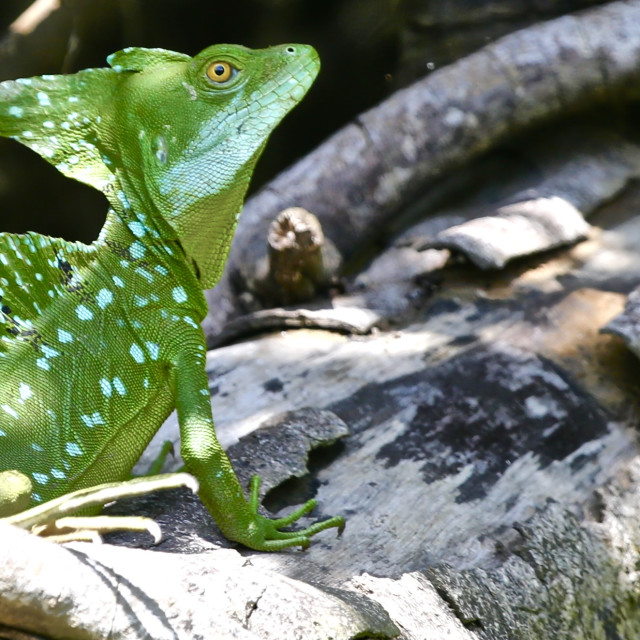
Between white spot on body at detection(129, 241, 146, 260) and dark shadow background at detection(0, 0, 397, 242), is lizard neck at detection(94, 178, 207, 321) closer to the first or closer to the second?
white spot on body at detection(129, 241, 146, 260)

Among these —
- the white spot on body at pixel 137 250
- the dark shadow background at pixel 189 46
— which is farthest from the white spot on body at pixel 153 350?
the dark shadow background at pixel 189 46

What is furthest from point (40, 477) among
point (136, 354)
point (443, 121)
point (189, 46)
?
point (189, 46)

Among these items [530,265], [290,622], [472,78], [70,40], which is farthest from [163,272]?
[70,40]

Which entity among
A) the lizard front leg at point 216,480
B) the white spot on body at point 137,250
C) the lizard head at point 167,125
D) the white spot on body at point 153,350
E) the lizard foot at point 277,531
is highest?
the lizard head at point 167,125

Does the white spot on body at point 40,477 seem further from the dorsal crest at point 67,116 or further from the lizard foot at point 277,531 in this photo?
the dorsal crest at point 67,116

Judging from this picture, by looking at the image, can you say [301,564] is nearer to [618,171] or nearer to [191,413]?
[191,413]

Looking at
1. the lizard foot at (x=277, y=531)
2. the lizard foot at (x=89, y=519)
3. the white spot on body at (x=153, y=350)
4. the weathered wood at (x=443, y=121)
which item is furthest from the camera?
the weathered wood at (x=443, y=121)

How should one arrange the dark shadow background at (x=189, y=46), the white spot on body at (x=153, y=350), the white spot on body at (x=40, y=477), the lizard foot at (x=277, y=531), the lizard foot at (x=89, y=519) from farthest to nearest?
the dark shadow background at (x=189, y=46)
the white spot on body at (x=153, y=350)
the lizard foot at (x=277, y=531)
the white spot on body at (x=40, y=477)
the lizard foot at (x=89, y=519)

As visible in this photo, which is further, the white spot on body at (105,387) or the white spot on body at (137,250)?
the white spot on body at (137,250)

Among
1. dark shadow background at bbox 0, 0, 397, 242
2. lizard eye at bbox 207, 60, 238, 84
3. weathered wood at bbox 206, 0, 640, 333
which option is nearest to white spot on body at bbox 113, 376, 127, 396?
lizard eye at bbox 207, 60, 238, 84
